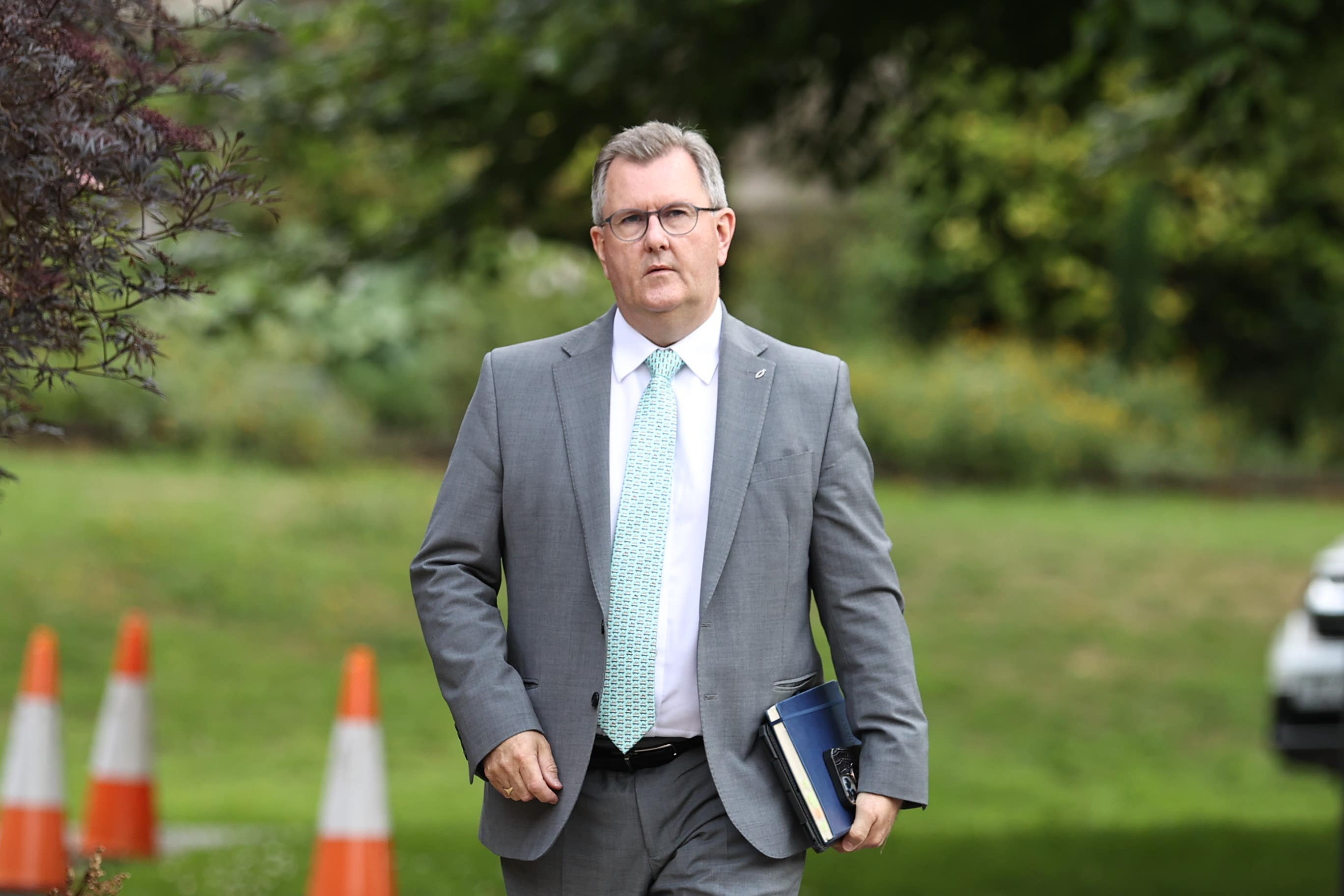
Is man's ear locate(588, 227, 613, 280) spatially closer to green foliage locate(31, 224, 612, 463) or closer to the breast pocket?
the breast pocket

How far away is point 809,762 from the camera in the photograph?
9.53 ft

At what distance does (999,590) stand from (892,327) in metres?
7.11

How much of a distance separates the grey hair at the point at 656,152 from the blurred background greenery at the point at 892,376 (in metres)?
2.35

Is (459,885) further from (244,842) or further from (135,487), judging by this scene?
(135,487)

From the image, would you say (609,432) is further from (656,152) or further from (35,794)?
(35,794)

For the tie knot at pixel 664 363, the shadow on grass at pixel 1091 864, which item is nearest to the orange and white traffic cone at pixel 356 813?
the shadow on grass at pixel 1091 864

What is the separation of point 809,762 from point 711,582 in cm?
33

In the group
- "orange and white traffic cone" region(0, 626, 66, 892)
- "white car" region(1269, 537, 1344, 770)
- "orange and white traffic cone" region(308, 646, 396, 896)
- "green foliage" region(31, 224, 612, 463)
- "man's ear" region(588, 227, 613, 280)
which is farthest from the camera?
"green foliage" region(31, 224, 612, 463)

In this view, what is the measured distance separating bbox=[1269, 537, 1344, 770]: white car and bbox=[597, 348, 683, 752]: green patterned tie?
6.76 m

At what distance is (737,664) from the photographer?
2898mm

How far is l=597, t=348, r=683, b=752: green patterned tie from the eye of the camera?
2900 millimetres

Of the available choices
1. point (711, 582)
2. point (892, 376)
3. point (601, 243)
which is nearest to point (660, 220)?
point (601, 243)

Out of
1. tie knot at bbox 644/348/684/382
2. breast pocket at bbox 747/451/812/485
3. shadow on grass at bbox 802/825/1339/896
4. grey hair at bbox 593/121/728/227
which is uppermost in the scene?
grey hair at bbox 593/121/728/227

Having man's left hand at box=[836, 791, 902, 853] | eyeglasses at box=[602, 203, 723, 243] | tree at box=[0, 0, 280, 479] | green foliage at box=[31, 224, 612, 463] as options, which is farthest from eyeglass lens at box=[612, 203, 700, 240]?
green foliage at box=[31, 224, 612, 463]
